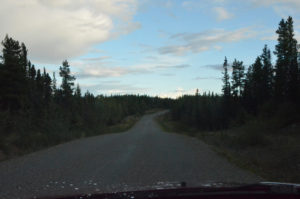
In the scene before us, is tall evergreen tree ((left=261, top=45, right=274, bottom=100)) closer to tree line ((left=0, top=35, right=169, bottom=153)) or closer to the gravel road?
tree line ((left=0, top=35, right=169, bottom=153))

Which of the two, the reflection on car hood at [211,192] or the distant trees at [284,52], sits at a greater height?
the distant trees at [284,52]

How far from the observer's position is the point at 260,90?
65125 millimetres

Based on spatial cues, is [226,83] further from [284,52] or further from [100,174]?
[100,174]

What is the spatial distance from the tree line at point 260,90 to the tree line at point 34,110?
73.6 ft

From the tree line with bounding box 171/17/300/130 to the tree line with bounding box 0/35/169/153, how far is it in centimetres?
2243

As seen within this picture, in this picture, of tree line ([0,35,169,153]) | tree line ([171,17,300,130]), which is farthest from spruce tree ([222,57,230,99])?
tree line ([0,35,169,153])

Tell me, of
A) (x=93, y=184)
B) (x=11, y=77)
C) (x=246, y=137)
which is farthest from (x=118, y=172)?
(x=11, y=77)

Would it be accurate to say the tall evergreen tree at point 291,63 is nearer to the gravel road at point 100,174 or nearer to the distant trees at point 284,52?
the distant trees at point 284,52

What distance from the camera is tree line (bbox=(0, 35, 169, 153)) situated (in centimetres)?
2008

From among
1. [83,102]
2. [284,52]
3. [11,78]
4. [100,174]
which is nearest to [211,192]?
[100,174]

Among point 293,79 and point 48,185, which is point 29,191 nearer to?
point 48,185

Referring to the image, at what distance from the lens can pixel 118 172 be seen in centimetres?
1037

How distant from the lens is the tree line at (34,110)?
65.9 feet

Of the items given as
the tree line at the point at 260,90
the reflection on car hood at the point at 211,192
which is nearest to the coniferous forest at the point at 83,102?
the tree line at the point at 260,90
